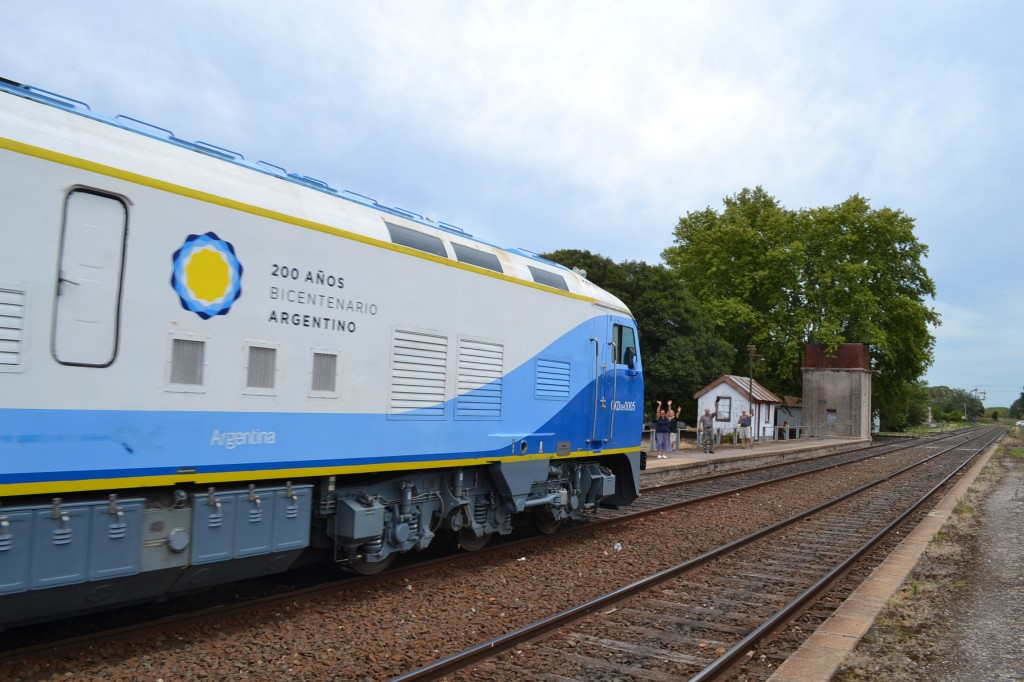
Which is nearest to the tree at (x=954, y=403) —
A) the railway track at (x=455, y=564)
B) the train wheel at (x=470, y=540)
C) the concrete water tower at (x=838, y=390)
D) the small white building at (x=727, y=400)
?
the concrete water tower at (x=838, y=390)

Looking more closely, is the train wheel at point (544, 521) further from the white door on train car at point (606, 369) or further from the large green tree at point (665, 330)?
the large green tree at point (665, 330)

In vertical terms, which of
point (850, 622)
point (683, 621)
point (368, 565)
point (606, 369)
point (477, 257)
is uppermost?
point (477, 257)

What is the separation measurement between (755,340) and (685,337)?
11.3 m

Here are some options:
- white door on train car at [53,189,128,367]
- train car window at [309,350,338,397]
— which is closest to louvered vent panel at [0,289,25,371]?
white door on train car at [53,189,128,367]

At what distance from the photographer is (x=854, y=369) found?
159 feet

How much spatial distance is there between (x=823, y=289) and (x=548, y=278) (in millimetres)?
41748

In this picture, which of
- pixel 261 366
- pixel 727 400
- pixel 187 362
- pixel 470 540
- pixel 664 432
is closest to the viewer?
pixel 187 362

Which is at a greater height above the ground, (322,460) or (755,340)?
(755,340)

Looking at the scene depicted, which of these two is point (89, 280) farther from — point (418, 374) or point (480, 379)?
point (480, 379)

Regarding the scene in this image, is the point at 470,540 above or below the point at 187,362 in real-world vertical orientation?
below

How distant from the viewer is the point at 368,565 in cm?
740

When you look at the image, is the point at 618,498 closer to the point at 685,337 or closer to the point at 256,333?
the point at 256,333

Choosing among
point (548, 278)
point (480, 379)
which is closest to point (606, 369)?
point (548, 278)

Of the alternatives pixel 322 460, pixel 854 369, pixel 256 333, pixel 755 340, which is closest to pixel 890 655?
pixel 322 460
